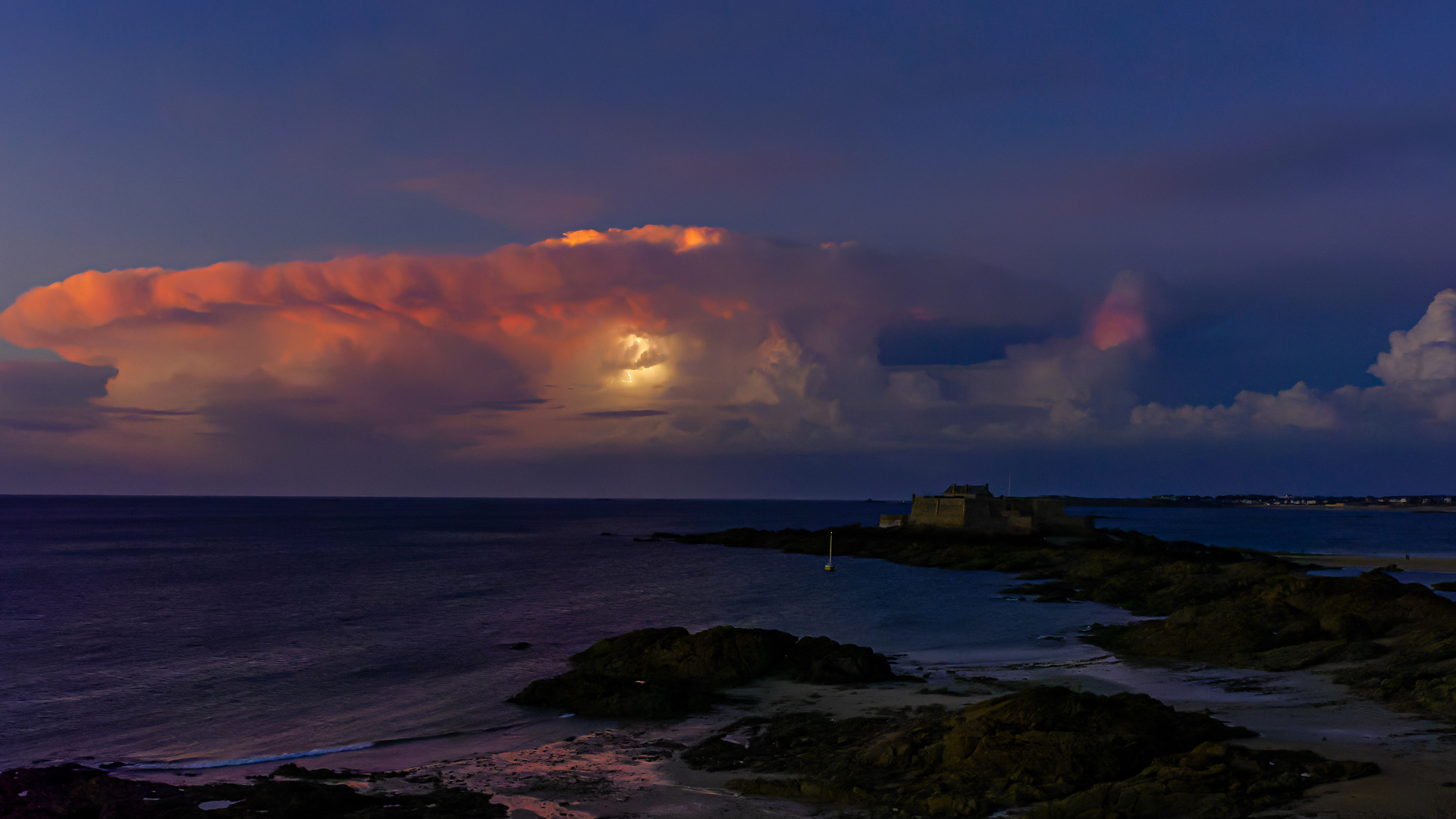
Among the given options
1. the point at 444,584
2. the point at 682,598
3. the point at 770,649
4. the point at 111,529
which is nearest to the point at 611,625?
the point at 682,598

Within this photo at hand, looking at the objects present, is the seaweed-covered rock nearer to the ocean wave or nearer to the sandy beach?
the sandy beach

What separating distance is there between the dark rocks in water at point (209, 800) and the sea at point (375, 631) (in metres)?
2.90

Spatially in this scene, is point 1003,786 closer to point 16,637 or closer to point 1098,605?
point 1098,605

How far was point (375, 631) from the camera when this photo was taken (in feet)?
130

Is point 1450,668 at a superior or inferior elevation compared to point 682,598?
superior

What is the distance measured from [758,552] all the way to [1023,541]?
2736 cm

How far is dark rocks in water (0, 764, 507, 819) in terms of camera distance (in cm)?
1411

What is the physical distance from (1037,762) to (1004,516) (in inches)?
3069

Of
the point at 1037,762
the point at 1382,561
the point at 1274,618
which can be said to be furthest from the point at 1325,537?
the point at 1037,762

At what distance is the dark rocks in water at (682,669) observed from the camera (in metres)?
22.8

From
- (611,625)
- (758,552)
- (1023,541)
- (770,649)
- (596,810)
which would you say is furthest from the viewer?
(758,552)

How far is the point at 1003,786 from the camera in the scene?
13.7 meters

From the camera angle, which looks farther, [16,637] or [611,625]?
[611,625]

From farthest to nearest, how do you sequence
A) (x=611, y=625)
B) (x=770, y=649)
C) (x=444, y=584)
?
(x=444, y=584)
(x=611, y=625)
(x=770, y=649)
